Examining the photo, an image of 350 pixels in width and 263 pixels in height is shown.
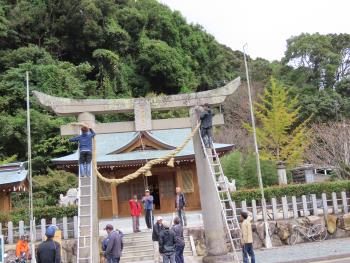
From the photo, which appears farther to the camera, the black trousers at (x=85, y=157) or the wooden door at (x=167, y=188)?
the wooden door at (x=167, y=188)

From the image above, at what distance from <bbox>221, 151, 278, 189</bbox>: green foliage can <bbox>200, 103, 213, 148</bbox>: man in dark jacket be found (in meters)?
17.1

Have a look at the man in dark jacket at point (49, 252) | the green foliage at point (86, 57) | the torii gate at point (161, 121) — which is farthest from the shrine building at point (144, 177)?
the man in dark jacket at point (49, 252)

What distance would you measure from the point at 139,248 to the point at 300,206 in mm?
7998

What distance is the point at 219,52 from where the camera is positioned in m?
54.6

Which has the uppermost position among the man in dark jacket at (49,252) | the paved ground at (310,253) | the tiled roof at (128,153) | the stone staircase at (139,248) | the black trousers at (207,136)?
the tiled roof at (128,153)

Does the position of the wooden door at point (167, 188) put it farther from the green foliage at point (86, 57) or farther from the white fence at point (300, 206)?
the green foliage at point (86, 57)

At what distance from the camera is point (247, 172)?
30078mm

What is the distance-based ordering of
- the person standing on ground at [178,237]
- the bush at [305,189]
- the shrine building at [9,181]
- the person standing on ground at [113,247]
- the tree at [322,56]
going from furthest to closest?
the tree at [322,56] < the shrine building at [9,181] < the bush at [305,189] < the person standing on ground at [178,237] < the person standing on ground at [113,247]

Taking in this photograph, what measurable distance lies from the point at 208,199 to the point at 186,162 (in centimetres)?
1329

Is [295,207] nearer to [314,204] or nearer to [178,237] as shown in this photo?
[314,204]

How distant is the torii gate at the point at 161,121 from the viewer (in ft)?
40.7

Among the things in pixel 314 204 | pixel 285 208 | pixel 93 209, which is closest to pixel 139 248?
pixel 93 209

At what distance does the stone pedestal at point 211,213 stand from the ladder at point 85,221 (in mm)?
3417

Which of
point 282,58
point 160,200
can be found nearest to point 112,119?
point 160,200
